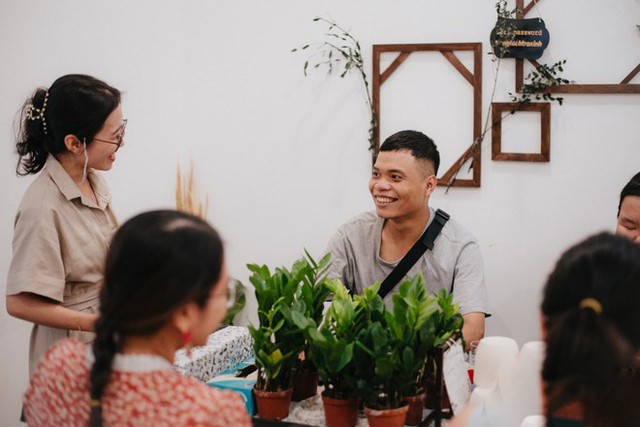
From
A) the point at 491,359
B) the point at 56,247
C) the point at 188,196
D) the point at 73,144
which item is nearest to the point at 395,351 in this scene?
the point at 491,359

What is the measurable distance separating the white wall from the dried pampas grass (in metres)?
0.06

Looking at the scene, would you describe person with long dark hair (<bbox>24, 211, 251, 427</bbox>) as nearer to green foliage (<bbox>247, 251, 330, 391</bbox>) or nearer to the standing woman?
green foliage (<bbox>247, 251, 330, 391</bbox>)

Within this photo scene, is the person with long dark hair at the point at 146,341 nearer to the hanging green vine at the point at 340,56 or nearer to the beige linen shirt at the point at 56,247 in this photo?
Answer: the beige linen shirt at the point at 56,247

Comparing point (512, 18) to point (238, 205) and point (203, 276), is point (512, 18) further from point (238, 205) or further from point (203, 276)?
point (203, 276)

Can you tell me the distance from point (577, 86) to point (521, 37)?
347 millimetres

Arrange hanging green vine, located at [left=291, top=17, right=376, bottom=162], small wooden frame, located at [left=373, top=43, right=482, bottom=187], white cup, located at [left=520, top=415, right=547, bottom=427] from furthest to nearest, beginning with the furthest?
hanging green vine, located at [left=291, top=17, right=376, bottom=162], small wooden frame, located at [left=373, top=43, right=482, bottom=187], white cup, located at [left=520, top=415, right=547, bottom=427]

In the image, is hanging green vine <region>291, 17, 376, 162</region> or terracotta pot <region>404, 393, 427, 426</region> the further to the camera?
hanging green vine <region>291, 17, 376, 162</region>

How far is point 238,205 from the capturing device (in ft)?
13.3

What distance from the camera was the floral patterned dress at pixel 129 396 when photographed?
1.09 meters

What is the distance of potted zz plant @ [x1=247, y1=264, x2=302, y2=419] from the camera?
66.0 inches

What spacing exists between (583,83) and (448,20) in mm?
724

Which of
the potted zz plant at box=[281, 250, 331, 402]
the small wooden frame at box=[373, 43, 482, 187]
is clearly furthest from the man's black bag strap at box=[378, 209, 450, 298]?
the small wooden frame at box=[373, 43, 482, 187]

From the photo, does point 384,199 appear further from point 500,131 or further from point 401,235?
point 500,131

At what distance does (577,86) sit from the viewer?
3.30 m
